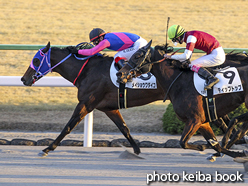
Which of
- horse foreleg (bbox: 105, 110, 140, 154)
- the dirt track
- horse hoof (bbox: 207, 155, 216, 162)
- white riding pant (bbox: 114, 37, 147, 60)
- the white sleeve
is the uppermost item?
the white sleeve

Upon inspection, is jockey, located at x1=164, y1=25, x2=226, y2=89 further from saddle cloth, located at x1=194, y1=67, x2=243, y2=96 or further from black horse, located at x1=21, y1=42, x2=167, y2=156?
black horse, located at x1=21, y1=42, x2=167, y2=156

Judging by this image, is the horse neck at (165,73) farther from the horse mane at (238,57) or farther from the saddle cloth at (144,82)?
the horse mane at (238,57)

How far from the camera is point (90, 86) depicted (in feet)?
17.9

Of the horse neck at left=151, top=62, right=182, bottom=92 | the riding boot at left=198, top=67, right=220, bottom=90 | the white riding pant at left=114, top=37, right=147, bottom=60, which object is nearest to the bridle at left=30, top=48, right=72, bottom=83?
the white riding pant at left=114, top=37, right=147, bottom=60

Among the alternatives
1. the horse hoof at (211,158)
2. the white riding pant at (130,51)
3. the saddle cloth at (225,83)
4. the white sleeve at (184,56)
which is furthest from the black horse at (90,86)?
the horse hoof at (211,158)

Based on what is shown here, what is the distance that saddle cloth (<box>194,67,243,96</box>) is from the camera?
4594 mm

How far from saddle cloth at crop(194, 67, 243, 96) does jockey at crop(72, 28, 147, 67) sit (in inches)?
47.8

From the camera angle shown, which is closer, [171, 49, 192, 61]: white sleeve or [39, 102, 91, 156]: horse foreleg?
[171, 49, 192, 61]: white sleeve

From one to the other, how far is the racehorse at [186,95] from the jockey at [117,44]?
632mm

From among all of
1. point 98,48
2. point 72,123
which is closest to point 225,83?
point 98,48

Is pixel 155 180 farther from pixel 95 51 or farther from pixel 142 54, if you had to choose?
pixel 95 51

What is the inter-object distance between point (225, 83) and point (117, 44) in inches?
66.7

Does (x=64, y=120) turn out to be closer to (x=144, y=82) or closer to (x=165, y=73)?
(x=144, y=82)

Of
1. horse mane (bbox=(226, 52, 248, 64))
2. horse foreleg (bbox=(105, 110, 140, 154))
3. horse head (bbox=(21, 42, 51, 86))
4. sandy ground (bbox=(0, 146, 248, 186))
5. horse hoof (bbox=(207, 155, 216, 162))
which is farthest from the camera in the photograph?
horse head (bbox=(21, 42, 51, 86))
